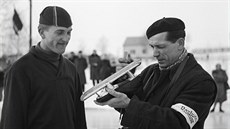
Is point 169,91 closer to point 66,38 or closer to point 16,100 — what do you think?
point 66,38

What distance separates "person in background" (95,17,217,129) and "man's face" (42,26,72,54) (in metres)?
0.61

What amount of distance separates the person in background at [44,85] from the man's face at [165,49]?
739 millimetres

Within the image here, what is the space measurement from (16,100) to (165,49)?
1.12m

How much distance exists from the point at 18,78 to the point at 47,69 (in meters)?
0.26

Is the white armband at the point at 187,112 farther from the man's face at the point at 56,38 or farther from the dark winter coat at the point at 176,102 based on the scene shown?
the man's face at the point at 56,38

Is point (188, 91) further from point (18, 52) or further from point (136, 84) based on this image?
point (18, 52)

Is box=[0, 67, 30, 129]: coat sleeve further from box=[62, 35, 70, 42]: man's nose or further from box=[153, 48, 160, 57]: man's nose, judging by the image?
box=[153, 48, 160, 57]: man's nose

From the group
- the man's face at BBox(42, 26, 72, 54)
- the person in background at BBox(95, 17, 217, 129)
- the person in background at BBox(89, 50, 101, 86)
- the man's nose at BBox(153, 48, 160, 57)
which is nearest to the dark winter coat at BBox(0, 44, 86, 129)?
the man's face at BBox(42, 26, 72, 54)

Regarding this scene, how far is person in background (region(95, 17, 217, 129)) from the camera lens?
2135 millimetres

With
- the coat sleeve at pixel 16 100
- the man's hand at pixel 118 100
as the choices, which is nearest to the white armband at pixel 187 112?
the man's hand at pixel 118 100

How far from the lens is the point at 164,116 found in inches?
83.0

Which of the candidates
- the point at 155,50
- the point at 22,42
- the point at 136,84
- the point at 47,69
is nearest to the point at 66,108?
the point at 47,69

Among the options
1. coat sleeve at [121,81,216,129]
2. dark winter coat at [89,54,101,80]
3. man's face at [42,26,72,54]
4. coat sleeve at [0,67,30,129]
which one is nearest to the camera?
coat sleeve at [121,81,216,129]

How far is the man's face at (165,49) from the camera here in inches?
89.7
